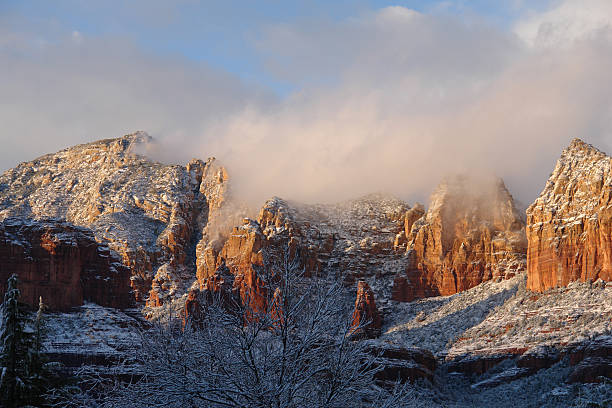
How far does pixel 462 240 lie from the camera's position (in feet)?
478

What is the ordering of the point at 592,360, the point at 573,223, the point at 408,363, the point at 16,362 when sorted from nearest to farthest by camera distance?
the point at 16,362 < the point at 592,360 < the point at 408,363 < the point at 573,223

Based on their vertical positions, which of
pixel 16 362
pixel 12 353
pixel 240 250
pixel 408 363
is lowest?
pixel 408 363

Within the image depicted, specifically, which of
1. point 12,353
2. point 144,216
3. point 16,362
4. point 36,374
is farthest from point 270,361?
point 144,216

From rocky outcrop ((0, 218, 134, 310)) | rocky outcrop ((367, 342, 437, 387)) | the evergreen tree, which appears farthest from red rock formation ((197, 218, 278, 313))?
the evergreen tree

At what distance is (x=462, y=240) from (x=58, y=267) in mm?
81831

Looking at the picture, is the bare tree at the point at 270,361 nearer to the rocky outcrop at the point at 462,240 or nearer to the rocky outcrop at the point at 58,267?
the rocky outcrop at the point at 58,267

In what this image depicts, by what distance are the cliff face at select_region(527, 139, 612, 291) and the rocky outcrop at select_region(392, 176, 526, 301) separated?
18210mm

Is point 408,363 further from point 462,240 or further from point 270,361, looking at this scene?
point 270,361

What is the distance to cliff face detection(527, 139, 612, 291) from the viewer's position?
364 ft

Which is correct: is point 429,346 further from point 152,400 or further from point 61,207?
point 61,207

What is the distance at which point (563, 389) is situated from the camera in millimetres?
76312

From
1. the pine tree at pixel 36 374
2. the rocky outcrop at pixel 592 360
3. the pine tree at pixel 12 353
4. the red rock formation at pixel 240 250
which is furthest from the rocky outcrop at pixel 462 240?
the pine tree at pixel 12 353

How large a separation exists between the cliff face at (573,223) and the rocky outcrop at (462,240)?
18210 millimetres

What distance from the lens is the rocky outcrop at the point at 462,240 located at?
141000 millimetres
